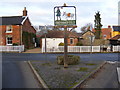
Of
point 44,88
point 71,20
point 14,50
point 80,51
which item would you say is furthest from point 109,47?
point 44,88

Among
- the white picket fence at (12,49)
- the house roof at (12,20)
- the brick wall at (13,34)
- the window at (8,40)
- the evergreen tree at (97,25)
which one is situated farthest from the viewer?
the evergreen tree at (97,25)

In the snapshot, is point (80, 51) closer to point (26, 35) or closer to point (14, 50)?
point (14, 50)

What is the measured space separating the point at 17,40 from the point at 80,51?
1148 cm

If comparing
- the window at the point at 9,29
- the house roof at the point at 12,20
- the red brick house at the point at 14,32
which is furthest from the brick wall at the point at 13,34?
the house roof at the point at 12,20

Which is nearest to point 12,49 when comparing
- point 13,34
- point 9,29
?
point 13,34

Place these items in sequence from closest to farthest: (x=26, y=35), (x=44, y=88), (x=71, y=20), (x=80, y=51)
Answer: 1. (x=44, y=88)
2. (x=71, y=20)
3. (x=80, y=51)
4. (x=26, y=35)

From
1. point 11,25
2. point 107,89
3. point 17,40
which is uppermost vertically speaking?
point 11,25

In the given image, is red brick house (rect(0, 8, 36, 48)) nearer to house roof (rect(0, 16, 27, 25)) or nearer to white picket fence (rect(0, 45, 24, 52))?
house roof (rect(0, 16, 27, 25))

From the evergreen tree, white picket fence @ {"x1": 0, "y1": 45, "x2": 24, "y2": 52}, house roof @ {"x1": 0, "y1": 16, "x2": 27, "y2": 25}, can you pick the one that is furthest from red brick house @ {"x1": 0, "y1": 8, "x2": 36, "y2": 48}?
the evergreen tree

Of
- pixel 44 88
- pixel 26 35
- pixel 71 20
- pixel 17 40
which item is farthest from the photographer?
pixel 26 35

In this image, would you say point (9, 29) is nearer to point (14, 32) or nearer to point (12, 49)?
point (14, 32)

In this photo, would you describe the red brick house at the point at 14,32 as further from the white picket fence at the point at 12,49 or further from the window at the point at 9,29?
the white picket fence at the point at 12,49

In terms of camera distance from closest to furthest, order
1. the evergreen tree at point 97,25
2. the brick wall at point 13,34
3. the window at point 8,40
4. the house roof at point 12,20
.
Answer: the brick wall at point 13,34 < the window at point 8,40 < the house roof at point 12,20 < the evergreen tree at point 97,25

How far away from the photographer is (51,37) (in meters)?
31.7
